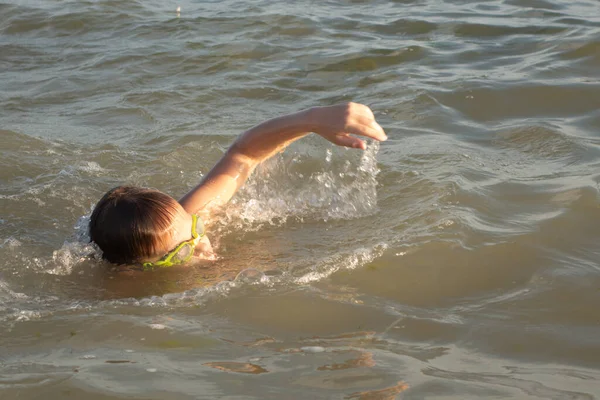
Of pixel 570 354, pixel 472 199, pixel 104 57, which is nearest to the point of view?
pixel 570 354

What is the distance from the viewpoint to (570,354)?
304cm

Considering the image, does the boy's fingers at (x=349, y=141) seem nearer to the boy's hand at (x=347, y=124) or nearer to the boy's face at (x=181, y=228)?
the boy's hand at (x=347, y=124)

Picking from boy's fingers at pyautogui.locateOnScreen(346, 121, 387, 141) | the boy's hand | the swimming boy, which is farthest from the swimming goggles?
boy's fingers at pyautogui.locateOnScreen(346, 121, 387, 141)

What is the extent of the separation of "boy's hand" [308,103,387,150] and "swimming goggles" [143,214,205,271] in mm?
720

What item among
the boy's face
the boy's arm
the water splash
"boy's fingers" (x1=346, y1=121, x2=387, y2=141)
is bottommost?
the water splash

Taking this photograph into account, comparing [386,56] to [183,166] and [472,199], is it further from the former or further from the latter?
[472,199]

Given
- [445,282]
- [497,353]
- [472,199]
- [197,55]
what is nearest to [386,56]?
[197,55]

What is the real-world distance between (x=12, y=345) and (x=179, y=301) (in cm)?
75

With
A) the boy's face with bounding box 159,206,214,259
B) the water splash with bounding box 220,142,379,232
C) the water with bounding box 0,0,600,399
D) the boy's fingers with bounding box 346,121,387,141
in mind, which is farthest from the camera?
the water splash with bounding box 220,142,379,232

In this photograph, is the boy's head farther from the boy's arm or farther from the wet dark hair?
the boy's arm

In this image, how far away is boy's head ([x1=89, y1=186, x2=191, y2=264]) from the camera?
12.0ft

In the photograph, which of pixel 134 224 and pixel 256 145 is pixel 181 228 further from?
pixel 256 145

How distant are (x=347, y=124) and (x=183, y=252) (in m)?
0.96

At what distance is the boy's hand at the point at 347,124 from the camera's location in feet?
11.8
